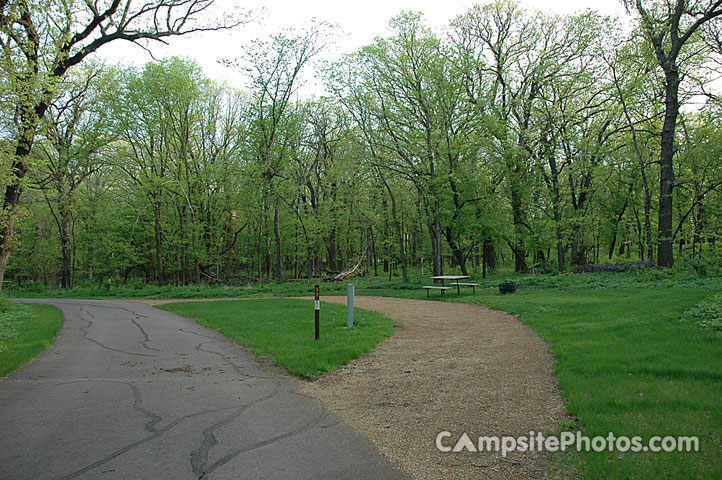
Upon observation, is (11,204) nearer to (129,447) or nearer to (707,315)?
(129,447)

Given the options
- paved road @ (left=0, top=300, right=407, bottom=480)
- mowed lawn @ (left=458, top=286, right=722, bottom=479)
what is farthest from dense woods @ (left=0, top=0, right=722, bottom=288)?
paved road @ (left=0, top=300, right=407, bottom=480)

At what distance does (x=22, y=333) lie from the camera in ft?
34.5

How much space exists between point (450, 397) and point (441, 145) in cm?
2088

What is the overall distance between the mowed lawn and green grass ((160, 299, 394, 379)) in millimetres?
3447

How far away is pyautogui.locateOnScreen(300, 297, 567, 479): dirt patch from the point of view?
3.57 metres

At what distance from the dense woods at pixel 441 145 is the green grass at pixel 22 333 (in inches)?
301

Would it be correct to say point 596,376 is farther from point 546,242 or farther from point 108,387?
point 546,242

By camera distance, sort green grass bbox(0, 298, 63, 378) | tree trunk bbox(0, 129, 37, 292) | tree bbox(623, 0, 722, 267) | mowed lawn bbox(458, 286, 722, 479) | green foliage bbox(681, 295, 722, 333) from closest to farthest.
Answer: mowed lawn bbox(458, 286, 722, 479), green foliage bbox(681, 295, 722, 333), green grass bbox(0, 298, 63, 378), tree trunk bbox(0, 129, 37, 292), tree bbox(623, 0, 722, 267)

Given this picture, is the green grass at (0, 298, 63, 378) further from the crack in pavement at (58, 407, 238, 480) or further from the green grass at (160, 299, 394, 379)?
the crack in pavement at (58, 407, 238, 480)

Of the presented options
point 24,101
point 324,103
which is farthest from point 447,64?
point 24,101

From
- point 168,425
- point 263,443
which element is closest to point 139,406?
point 168,425

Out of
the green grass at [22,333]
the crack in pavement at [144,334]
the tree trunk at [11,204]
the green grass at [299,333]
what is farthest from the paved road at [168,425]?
the tree trunk at [11,204]

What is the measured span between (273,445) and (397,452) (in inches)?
45.3

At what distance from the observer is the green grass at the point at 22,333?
24.8 ft
